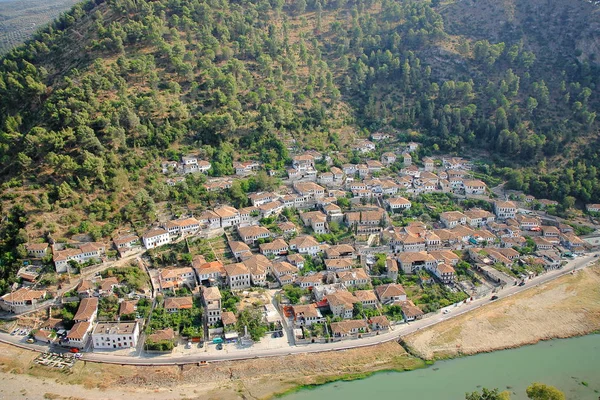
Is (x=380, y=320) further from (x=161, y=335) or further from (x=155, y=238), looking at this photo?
(x=155, y=238)

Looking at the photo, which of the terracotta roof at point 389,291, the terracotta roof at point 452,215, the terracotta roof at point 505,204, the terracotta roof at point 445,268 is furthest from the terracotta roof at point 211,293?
the terracotta roof at point 505,204

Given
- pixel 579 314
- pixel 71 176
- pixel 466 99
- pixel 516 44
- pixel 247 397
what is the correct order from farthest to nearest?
pixel 516 44
pixel 466 99
pixel 71 176
pixel 579 314
pixel 247 397

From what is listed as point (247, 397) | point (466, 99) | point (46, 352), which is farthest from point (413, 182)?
point (46, 352)

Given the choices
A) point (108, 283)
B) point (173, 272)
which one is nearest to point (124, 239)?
point (108, 283)

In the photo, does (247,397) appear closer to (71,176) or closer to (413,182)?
(71,176)

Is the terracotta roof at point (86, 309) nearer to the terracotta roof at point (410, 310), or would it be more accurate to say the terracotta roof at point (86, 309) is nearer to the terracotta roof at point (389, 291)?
the terracotta roof at point (389, 291)

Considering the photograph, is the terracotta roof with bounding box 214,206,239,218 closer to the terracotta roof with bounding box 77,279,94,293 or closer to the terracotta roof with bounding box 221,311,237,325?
the terracotta roof with bounding box 221,311,237,325

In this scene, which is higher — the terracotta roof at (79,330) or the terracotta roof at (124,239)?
the terracotta roof at (124,239)
